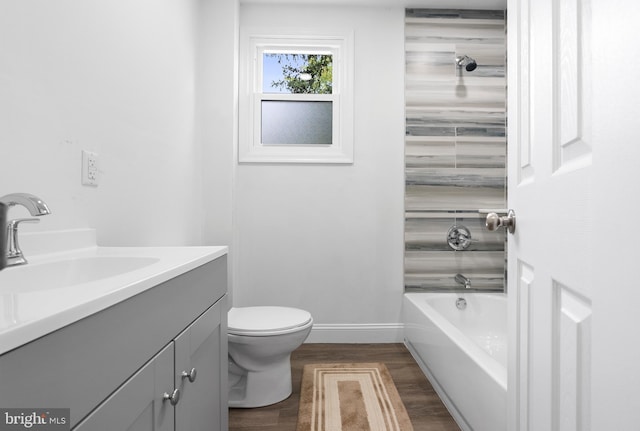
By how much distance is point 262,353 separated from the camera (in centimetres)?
177

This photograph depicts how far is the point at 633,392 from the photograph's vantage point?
1.69 feet

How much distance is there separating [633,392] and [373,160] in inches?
89.7

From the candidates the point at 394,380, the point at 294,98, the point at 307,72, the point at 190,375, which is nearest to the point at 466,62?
the point at 307,72

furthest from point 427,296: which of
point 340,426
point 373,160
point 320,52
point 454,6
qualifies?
point 454,6

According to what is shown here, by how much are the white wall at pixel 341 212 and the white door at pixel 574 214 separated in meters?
1.68

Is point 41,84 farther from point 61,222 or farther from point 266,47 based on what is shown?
point 266,47

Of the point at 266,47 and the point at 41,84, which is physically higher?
the point at 266,47

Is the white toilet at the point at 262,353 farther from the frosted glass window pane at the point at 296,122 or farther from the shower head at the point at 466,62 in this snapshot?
the shower head at the point at 466,62

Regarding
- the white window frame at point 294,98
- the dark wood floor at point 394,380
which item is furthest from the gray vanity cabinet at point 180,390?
the white window frame at point 294,98

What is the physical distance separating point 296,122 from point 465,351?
6.18ft

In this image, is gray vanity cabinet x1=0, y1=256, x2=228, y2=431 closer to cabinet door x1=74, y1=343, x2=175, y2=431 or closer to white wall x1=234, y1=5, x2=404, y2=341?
cabinet door x1=74, y1=343, x2=175, y2=431

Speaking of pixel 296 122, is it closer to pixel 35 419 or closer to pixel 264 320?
pixel 264 320

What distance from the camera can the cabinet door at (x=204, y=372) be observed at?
2.98 ft

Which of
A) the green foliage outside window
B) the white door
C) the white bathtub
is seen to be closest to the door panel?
the white door
